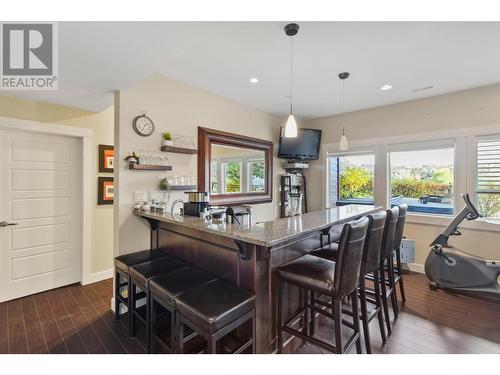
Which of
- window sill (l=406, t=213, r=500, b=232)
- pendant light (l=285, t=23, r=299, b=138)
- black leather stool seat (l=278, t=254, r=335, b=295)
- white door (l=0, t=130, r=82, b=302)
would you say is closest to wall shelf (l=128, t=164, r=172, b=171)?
white door (l=0, t=130, r=82, b=302)

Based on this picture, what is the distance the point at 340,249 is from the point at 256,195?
2.81m

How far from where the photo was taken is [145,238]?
2.77m

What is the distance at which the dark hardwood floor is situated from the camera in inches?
80.0

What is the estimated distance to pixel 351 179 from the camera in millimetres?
4684

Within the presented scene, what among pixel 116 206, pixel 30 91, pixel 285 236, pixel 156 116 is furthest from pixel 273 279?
pixel 30 91

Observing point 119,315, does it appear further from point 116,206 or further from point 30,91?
point 30,91

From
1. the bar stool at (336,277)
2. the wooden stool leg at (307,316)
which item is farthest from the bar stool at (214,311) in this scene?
the wooden stool leg at (307,316)

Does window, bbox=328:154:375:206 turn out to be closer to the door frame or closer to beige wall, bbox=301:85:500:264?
beige wall, bbox=301:85:500:264

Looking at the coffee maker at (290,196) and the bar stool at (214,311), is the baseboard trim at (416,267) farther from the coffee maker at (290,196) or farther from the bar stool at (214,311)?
the bar stool at (214,311)

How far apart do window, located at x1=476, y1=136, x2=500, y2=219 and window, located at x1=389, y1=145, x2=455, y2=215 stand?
31cm

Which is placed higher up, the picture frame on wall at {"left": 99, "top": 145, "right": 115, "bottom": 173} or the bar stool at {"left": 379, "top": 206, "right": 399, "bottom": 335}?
the picture frame on wall at {"left": 99, "top": 145, "right": 115, "bottom": 173}

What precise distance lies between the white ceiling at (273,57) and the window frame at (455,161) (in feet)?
2.14

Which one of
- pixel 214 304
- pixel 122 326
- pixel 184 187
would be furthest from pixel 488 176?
pixel 122 326

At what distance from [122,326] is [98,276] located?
1.47m
